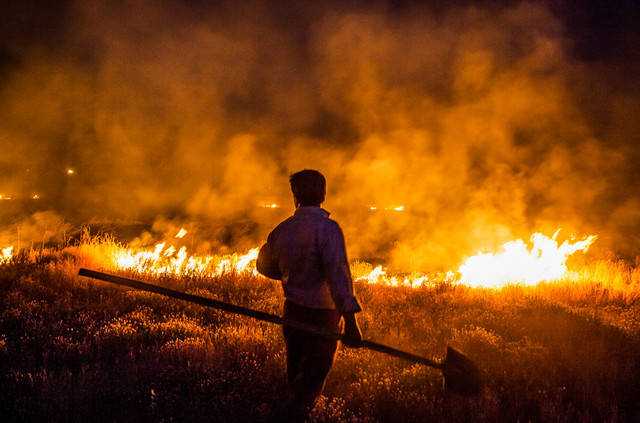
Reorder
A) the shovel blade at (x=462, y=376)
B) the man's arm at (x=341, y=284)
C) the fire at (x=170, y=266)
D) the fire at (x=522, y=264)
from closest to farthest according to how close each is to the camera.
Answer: the man's arm at (x=341, y=284) → the shovel blade at (x=462, y=376) → the fire at (x=170, y=266) → the fire at (x=522, y=264)

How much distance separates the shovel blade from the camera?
3.34 m

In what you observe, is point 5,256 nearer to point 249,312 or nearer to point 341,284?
point 249,312

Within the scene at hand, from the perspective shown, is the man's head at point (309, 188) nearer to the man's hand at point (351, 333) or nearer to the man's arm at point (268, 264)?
the man's arm at point (268, 264)

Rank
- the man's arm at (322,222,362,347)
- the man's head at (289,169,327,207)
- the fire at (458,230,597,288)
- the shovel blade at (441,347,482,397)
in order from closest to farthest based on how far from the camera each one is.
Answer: the man's arm at (322,222,362,347)
the man's head at (289,169,327,207)
the shovel blade at (441,347,482,397)
the fire at (458,230,597,288)

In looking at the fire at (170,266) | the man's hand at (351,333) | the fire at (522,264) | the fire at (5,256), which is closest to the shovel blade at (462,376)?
the man's hand at (351,333)

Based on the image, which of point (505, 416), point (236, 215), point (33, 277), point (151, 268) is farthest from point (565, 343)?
point (236, 215)

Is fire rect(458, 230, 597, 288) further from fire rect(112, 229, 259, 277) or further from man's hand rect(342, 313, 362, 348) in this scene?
man's hand rect(342, 313, 362, 348)

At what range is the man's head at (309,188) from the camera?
2.81 metres

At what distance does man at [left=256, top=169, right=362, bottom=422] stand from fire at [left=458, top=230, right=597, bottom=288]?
8.22 meters

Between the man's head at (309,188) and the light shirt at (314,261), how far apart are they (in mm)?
54

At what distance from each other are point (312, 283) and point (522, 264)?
394 inches

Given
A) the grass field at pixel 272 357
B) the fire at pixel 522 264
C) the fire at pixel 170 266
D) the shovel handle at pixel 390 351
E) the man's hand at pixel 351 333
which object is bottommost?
the grass field at pixel 272 357

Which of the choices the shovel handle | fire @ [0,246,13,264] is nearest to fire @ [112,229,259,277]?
fire @ [0,246,13,264]

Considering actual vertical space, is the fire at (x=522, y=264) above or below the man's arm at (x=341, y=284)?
above
